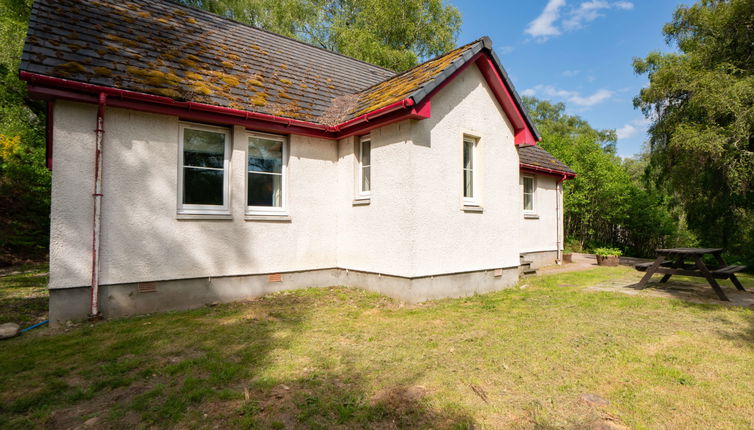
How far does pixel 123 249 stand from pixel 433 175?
570 cm

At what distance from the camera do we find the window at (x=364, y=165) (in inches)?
325

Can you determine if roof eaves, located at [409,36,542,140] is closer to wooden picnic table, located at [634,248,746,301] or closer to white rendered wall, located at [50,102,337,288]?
white rendered wall, located at [50,102,337,288]

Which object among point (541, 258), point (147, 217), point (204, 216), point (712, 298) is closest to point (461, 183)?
point (204, 216)

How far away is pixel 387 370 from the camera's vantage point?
404 cm

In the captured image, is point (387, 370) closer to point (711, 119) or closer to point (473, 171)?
point (473, 171)

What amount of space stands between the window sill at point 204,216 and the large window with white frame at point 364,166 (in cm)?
282

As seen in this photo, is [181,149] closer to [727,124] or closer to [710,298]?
[710,298]

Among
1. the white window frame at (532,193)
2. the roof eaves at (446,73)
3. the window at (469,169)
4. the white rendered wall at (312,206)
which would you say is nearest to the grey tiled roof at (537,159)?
the white window frame at (532,193)

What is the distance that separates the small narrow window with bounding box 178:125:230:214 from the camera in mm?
6969

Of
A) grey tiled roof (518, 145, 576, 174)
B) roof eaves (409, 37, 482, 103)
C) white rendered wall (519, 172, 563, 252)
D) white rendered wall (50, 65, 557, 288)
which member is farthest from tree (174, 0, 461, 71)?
white rendered wall (50, 65, 557, 288)

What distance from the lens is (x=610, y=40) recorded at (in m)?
22.7

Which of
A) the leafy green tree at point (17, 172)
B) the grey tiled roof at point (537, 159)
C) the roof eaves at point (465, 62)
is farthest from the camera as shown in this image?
the leafy green tree at point (17, 172)

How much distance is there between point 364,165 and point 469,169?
2.40m

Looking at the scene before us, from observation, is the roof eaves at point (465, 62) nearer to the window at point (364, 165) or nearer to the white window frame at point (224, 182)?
the window at point (364, 165)
